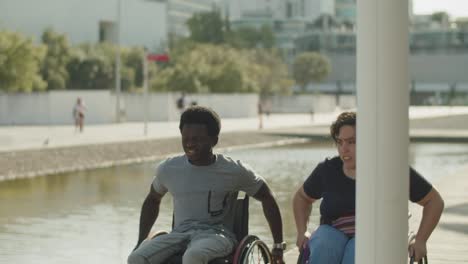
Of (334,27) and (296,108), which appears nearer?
(296,108)

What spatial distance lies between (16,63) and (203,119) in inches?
1671

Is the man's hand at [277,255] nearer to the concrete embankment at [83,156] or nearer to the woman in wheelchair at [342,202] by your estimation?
the woman in wheelchair at [342,202]

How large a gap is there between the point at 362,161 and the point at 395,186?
Result: 0.15 meters

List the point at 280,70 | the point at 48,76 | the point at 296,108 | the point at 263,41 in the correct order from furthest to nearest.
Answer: the point at 263,41, the point at 280,70, the point at 296,108, the point at 48,76

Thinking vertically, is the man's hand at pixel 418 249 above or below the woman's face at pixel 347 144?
below

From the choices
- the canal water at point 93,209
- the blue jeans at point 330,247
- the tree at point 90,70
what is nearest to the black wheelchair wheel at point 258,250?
the blue jeans at point 330,247

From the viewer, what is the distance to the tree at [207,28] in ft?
398

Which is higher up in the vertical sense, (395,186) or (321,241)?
(395,186)

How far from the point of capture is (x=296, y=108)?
82.3 meters

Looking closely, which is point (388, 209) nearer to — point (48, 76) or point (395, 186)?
point (395, 186)

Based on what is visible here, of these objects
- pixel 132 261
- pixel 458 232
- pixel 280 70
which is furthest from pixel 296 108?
pixel 132 261

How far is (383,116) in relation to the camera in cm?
413

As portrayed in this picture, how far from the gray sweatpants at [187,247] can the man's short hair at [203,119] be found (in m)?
0.53

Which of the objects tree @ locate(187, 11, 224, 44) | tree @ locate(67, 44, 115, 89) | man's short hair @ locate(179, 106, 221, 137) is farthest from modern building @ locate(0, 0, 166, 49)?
man's short hair @ locate(179, 106, 221, 137)
